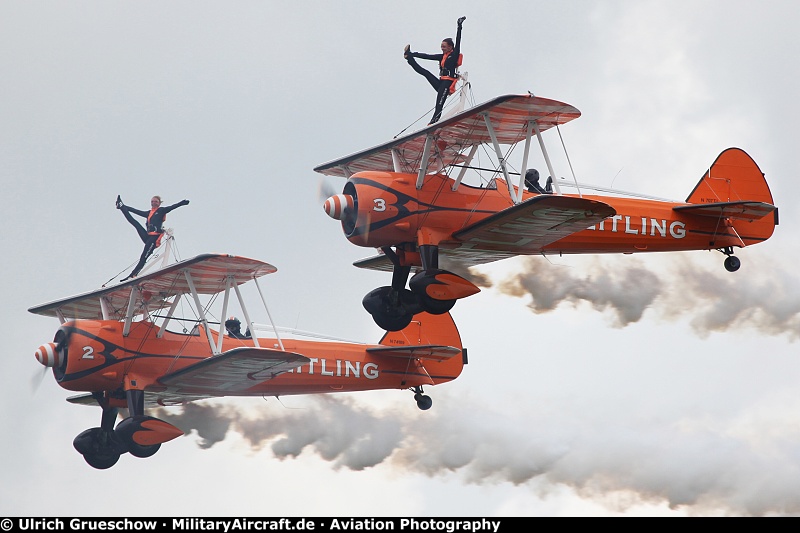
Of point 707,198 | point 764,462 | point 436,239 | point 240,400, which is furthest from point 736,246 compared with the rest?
point 240,400

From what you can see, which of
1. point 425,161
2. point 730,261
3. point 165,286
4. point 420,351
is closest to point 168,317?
point 165,286

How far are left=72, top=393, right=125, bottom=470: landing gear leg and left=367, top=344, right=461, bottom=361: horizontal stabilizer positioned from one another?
5002 millimetres

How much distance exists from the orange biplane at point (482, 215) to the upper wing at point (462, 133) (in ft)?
0.07

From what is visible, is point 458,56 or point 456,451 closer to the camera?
point 458,56

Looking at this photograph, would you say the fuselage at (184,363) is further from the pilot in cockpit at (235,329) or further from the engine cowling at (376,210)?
the engine cowling at (376,210)

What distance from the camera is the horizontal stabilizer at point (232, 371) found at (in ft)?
86.9

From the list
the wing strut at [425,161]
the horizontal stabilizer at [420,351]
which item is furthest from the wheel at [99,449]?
the wing strut at [425,161]

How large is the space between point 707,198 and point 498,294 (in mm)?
3784

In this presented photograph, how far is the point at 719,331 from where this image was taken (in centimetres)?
2789

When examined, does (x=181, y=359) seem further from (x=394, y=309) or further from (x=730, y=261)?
(x=730, y=261)

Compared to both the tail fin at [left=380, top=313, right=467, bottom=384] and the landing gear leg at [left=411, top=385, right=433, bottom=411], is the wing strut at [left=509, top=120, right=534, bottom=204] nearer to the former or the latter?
the landing gear leg at [left=411, top=385, right=433, bottom=411]

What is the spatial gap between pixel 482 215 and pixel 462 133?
1.31m
